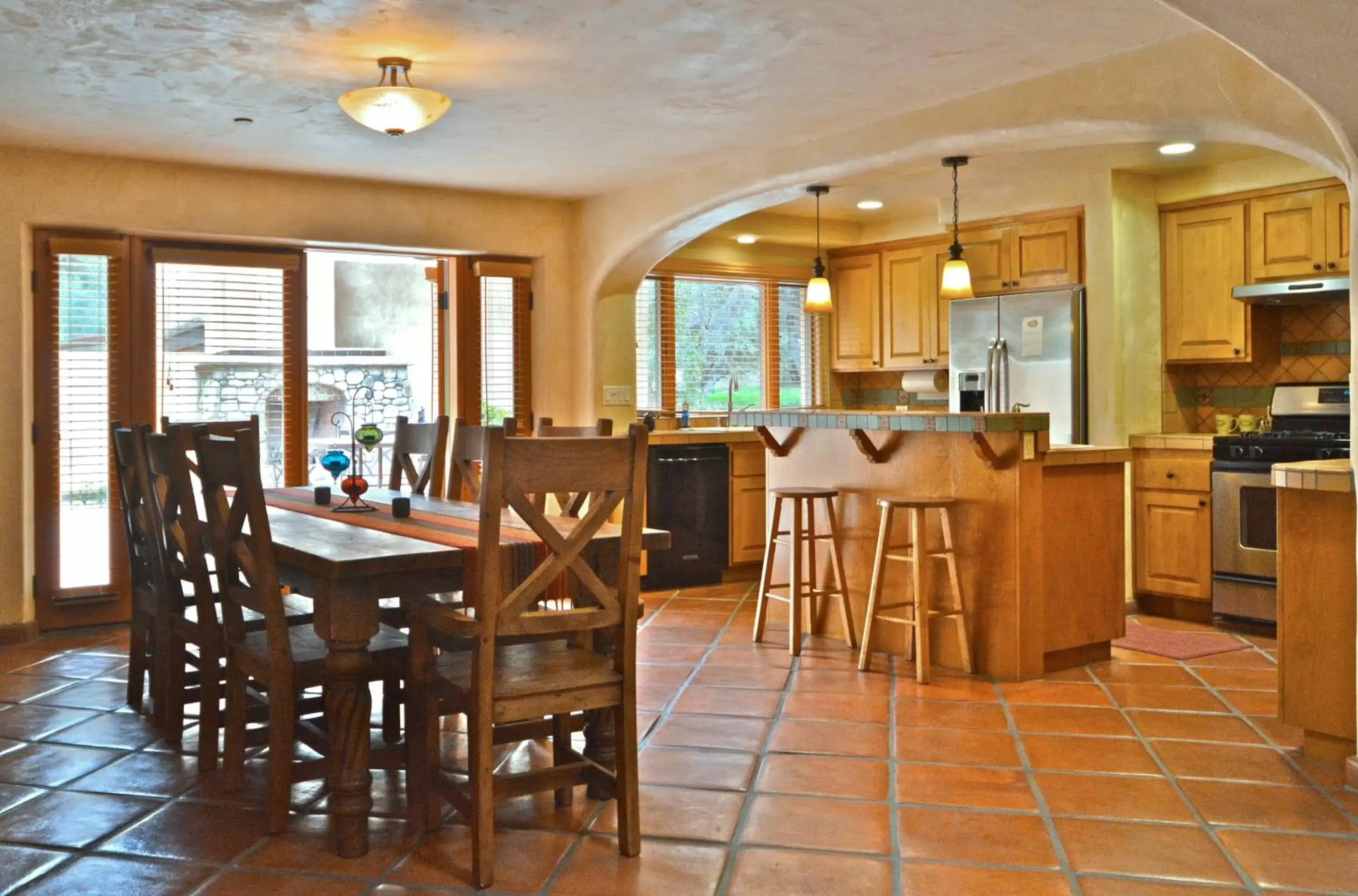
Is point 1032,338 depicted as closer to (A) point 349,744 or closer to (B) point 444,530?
(B) point 444,530

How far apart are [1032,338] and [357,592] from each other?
4.63 m

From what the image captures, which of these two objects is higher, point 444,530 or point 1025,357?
point 1025,357

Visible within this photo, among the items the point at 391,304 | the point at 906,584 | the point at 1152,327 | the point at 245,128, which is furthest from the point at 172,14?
the point at 391,304

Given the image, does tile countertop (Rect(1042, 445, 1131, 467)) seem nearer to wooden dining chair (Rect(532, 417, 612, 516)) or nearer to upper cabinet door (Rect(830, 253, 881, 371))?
wooden dining chair (Rect(532, 417, 612, 516))

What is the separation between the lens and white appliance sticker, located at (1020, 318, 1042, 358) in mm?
6250

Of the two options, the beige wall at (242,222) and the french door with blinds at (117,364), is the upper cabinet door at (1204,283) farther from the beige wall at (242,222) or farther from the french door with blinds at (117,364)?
the french door with blinds at (117,364)

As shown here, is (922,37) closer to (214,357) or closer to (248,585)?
(248,585)

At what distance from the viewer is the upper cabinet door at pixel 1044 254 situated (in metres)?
6.16

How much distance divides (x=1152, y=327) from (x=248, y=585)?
484 centimetres

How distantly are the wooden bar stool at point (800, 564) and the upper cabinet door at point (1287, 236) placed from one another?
254 centimetres

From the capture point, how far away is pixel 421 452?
4.50 meters

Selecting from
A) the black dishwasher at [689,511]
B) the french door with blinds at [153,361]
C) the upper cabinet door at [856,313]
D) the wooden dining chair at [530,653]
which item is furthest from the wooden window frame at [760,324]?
the wooden dining chair at [530,653]

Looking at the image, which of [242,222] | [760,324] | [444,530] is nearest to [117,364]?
[242,222]

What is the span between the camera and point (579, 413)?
271 inches
